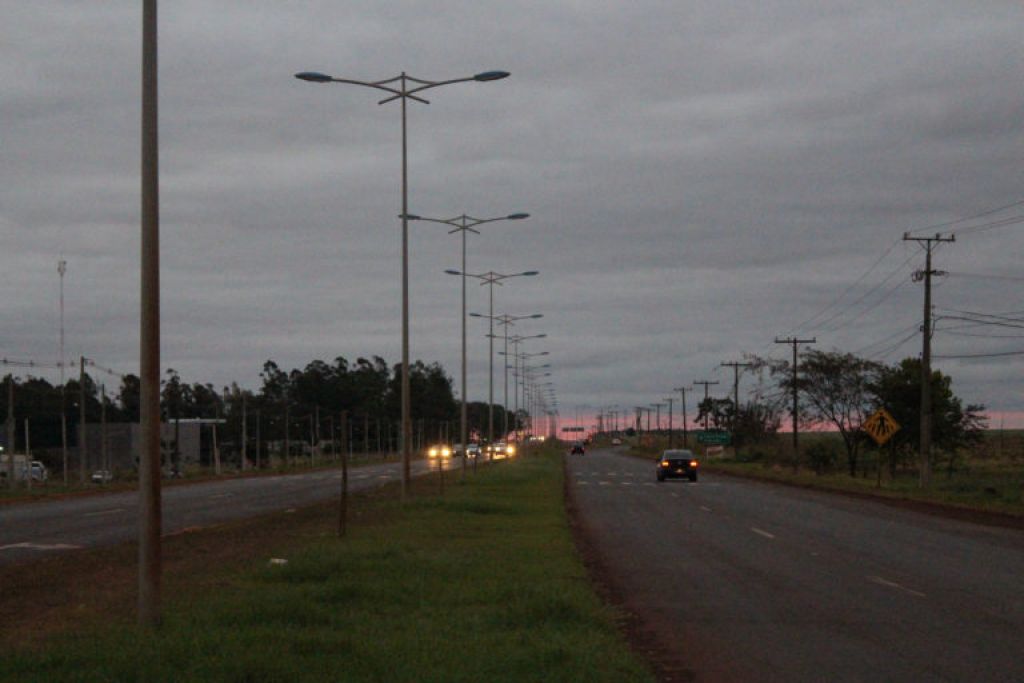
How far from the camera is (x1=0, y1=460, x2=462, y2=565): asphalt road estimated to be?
24125 mm

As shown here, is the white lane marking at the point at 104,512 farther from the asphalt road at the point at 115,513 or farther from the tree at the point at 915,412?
the tree at the point at 915,412

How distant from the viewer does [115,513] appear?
33.6 m

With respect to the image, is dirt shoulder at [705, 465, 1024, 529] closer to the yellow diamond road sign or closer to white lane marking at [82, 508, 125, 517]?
the yellow diamond road sign

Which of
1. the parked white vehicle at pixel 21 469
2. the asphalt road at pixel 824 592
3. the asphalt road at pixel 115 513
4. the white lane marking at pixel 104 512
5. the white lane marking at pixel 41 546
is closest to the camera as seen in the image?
the asphalt road at pixel 824 592

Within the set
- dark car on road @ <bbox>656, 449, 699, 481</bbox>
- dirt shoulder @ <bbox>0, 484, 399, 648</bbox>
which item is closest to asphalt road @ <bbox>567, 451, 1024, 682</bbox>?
dirt shoulder @ <bbox>0, 484, 399, 648</bbox>

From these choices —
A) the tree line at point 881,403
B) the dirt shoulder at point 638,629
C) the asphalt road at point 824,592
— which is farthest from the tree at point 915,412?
the dirt shoulder at point 638,629

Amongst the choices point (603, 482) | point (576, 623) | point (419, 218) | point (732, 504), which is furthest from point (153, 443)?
point (603, 482)

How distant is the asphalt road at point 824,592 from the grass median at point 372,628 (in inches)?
44.3

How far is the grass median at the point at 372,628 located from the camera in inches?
366

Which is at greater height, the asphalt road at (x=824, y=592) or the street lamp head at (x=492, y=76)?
the street lamp head at (x=492, y=76)

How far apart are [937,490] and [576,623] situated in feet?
127

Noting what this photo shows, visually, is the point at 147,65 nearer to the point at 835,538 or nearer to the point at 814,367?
the point at 835,538

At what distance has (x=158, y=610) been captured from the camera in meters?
11.4

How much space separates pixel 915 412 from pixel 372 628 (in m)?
70.4
